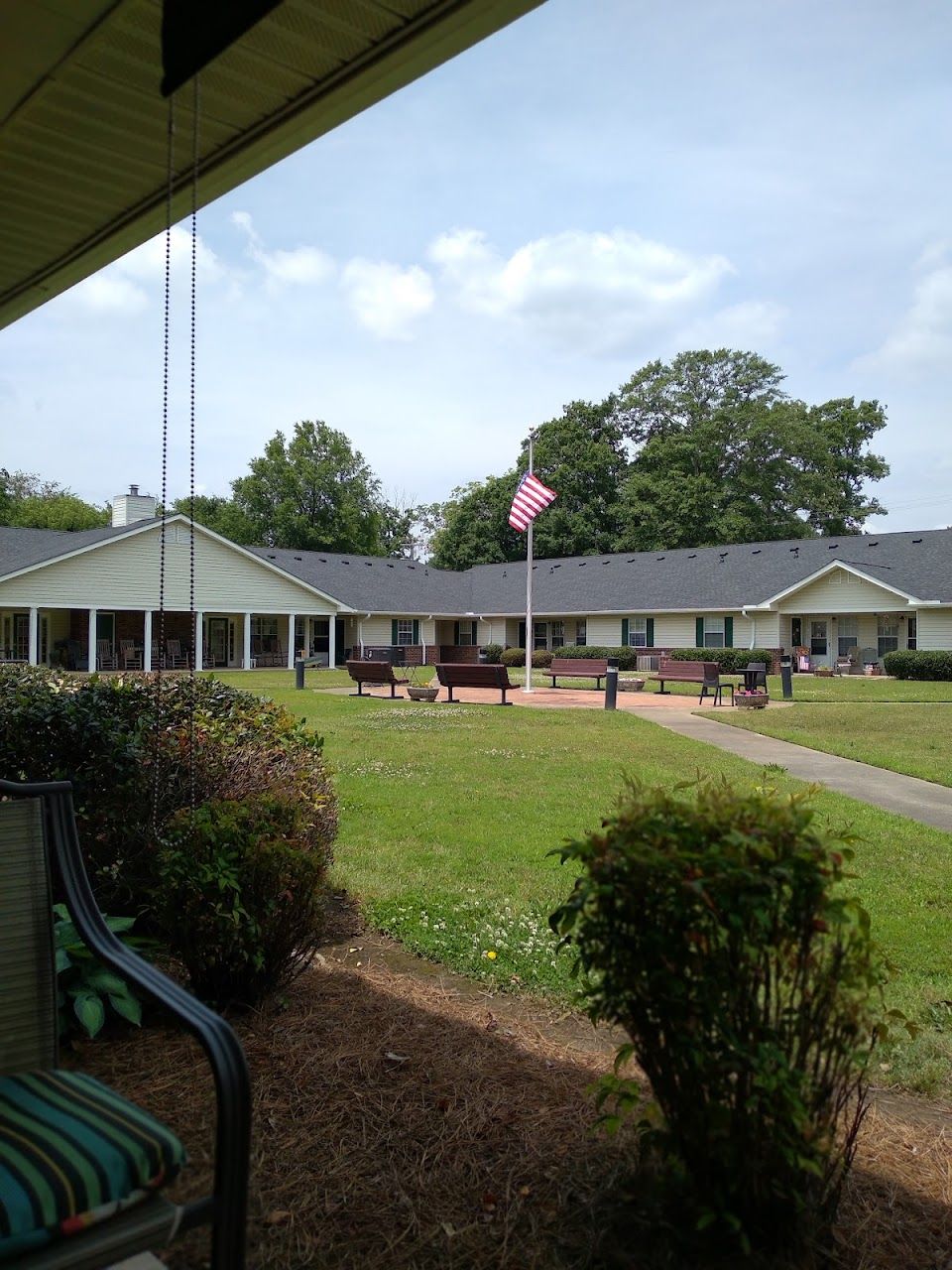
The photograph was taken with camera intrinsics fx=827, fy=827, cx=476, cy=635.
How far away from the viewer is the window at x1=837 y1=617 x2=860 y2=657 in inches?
1385

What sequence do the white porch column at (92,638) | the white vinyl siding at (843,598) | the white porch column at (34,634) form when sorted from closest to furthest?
the white porch column at (34,634) → the white porch column at (92,638) → the white vinyl siding at (843,598)

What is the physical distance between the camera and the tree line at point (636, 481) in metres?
53.7

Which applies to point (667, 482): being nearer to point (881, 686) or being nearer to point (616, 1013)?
point (881, 686)

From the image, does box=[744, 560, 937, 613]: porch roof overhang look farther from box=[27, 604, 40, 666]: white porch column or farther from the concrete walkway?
box=[27, 604, 40, 666]: white porch column

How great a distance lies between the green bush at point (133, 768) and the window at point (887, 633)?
34765mm

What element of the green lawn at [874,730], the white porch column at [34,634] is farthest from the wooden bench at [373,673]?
the white porch column at [34,634]

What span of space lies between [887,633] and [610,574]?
42.9 feet

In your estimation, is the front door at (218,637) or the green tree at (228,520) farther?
the green tree at (228,520)

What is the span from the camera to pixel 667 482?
53031mm

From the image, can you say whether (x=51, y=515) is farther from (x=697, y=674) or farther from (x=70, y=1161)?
(x=70, y=1161)

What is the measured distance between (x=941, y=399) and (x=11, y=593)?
152ft

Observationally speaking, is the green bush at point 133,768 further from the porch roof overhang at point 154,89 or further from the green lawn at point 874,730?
the green lawn at point 874,730

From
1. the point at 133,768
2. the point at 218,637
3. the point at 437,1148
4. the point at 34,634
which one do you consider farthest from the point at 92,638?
the point at 437,1148

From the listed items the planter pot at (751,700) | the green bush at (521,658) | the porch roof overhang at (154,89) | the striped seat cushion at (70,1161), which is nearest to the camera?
the striped seat cushion at (70,1161)
